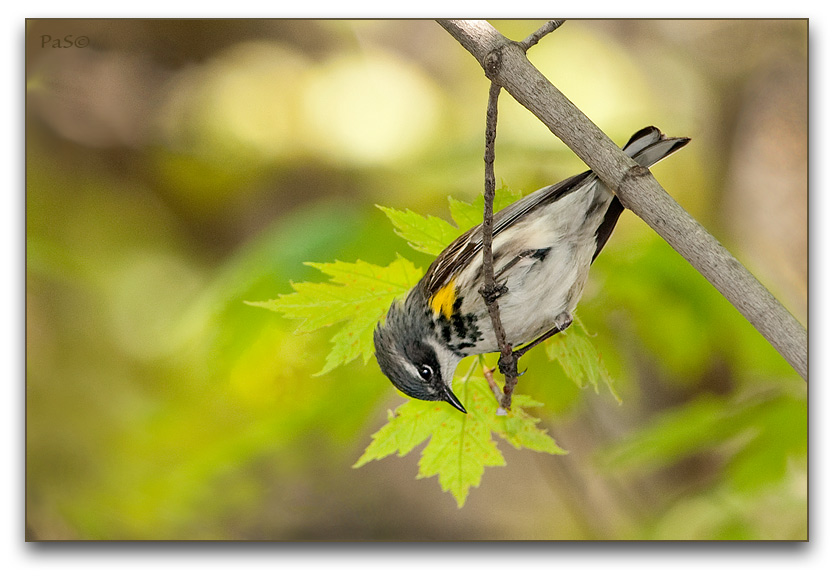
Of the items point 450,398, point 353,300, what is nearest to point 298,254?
point 353,300

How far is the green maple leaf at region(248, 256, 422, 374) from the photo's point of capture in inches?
56.6

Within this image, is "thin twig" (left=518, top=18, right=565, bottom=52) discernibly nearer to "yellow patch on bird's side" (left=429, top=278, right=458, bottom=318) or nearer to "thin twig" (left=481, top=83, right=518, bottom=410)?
"thin twig" (left=481, top=83, right=518, bottom=410)

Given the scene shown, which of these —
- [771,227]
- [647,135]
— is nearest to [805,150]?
[771,227]

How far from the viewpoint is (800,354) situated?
3.10 feet

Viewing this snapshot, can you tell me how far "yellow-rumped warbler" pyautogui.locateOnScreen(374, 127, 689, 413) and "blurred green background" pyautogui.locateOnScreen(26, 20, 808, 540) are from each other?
204 mm

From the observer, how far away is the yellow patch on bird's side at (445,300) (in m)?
1.34

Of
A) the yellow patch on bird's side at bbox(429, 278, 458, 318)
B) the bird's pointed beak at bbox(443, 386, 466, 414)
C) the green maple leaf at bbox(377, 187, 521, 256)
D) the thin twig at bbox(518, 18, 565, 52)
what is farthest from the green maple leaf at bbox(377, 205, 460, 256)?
the thin twig at bbox(518, 18, 565, 52)

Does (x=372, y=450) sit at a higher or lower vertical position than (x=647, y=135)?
lower

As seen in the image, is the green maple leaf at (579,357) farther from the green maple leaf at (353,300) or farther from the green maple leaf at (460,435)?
the green maple leaf at (353,300)

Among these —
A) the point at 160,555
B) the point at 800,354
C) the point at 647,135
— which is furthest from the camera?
the point at 160,555

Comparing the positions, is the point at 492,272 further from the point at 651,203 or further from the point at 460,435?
the point at 460,435

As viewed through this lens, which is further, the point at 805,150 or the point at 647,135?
the point at 805,150

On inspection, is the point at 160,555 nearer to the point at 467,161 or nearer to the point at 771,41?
the point at 467,161

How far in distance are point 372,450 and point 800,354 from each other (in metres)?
0.90
